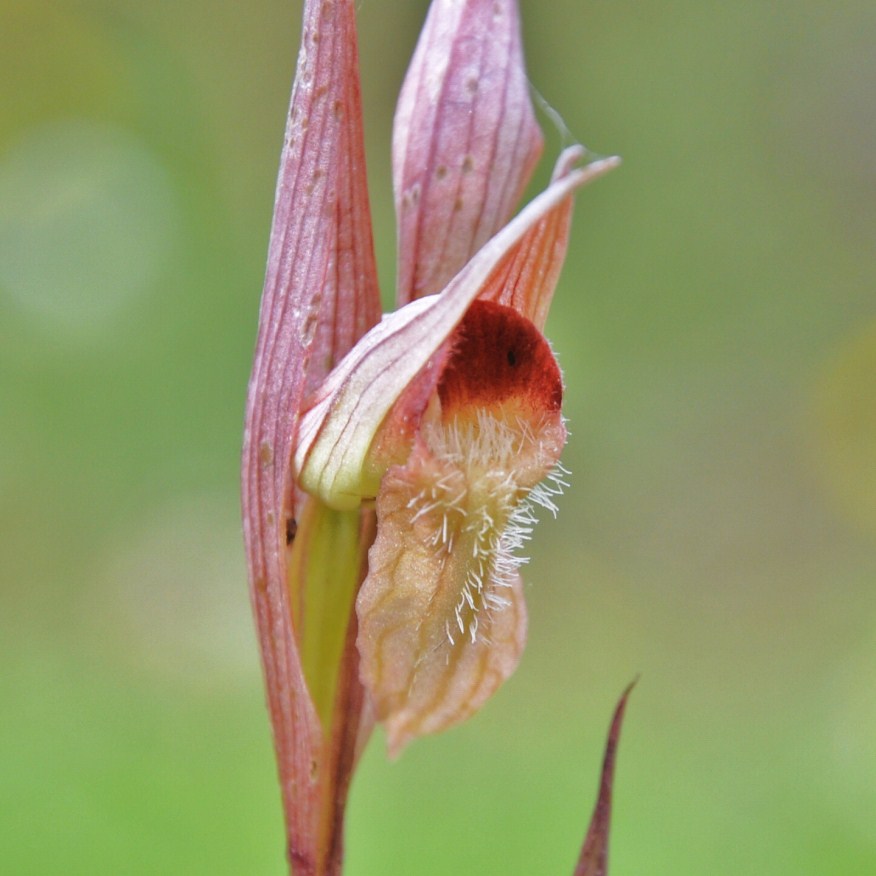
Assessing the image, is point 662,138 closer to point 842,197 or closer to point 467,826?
point 842,197

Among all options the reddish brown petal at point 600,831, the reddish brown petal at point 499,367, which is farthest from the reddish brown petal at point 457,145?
the reddish brown petal at point 600,831

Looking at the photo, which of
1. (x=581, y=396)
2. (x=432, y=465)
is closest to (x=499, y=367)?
(x=432, y=465)

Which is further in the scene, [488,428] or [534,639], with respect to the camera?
[534,639]

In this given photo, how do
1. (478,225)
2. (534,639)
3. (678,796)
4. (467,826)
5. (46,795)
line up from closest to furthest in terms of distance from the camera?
(478,225)
(46,795)
(467,826)
(678,796)
(534,639)

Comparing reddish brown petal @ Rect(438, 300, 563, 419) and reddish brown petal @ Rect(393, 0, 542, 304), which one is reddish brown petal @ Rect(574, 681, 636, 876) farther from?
reddish brown petal @ Rect(393, 0, 542, 304)

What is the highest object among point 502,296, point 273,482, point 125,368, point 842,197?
point 842,197

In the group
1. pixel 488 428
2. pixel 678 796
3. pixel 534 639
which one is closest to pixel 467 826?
pixel 678 796

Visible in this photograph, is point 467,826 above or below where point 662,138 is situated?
below

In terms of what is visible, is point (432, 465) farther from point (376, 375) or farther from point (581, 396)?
point (581, 396)
